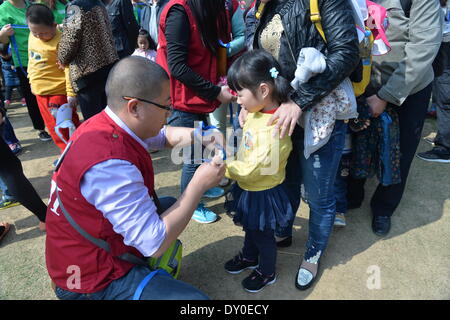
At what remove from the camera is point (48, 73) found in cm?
358

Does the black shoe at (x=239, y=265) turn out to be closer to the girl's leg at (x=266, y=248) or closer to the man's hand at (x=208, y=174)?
the girl's leg at (x=266, y=248)

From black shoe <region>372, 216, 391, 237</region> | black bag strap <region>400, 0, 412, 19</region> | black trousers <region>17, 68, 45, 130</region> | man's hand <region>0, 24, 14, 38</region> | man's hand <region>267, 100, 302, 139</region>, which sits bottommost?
black shoe <region>372, 216, 391, 237</region>

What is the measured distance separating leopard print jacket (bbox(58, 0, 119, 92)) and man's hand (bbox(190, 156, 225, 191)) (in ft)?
6.84

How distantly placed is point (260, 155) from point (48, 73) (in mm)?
3036

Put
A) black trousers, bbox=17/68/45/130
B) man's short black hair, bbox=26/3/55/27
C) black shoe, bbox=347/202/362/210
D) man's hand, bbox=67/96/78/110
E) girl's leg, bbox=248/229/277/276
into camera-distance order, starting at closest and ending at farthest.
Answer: girl's leg, bbox=248/229/277/276, black shoe, bbox=347/202/362/210, man's short black hair, bbox=26/3/55/27, man's hand, bbox=67/96/78/110, black trousers, bbox=17/68/45/130

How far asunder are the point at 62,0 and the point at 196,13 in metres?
3.49

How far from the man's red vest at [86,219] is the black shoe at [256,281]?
0.87 m

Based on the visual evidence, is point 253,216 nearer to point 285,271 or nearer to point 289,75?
point 285,271

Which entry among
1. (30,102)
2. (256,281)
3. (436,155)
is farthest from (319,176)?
(30,102)

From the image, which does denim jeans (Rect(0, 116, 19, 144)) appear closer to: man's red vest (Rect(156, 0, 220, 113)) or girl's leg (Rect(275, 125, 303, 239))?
man's red vest (Rect(156, 0, 220, 113))

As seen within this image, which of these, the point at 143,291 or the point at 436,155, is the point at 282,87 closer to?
the point at 143,291

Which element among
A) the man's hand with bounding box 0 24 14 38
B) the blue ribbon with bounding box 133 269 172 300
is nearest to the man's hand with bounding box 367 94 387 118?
the blue ribbon with bounding box 133 269 172 300

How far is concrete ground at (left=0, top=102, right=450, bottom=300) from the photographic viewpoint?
2.14m
